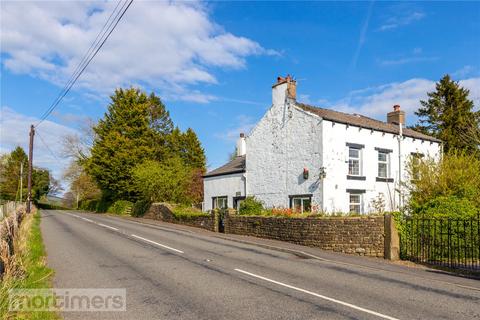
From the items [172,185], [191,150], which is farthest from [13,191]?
[172,185]

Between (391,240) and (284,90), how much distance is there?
13257mm

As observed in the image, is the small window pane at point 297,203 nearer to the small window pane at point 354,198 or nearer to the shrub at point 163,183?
the small window pane at point 354,198

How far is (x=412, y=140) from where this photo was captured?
2747cm

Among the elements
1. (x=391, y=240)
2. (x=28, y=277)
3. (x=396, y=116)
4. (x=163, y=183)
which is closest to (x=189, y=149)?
(x=163, y=183)

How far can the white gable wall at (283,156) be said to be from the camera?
23.3m

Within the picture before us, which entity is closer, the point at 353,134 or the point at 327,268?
the point at 327,268

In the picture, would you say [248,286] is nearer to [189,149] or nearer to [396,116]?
[396,116]

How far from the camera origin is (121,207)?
4331 cm

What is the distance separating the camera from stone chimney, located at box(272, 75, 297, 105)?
25.2 metres

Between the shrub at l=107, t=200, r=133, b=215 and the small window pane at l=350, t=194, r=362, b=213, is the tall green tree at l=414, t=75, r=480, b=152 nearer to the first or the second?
the small window pane at l=350, t=194, r=362, b=213

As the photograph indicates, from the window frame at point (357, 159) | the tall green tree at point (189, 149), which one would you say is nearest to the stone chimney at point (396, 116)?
the window frame at point (357, 159)

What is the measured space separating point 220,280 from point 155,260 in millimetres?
3576

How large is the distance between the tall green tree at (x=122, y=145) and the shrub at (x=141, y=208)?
187 inches

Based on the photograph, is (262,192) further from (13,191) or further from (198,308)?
(13,191)
